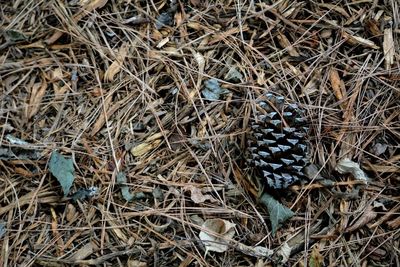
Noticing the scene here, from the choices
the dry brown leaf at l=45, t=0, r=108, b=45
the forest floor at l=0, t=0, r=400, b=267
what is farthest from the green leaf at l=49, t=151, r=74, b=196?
the dry brown leaf at l=45, t=0, r=108, b=45

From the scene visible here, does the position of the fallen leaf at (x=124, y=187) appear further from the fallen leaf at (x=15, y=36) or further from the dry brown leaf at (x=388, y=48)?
the dry brown leaf at (x=388, y=48)

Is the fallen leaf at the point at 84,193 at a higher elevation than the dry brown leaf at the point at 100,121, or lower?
lower

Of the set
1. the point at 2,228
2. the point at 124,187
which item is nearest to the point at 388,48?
the point at 124,187

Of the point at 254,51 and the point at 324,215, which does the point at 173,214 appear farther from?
the point at 254,51

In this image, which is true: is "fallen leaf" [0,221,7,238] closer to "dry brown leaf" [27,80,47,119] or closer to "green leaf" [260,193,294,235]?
"dry brown leaf" [27,80,47,119]

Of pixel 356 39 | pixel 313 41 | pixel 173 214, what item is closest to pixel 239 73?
pixel 313 41

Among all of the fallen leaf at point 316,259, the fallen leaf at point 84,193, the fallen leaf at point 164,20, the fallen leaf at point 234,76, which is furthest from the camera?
the fallen leaf at point 164,20

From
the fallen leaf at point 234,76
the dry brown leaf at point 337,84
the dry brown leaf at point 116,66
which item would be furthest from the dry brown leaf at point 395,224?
the dry brown leaf at point 116,66

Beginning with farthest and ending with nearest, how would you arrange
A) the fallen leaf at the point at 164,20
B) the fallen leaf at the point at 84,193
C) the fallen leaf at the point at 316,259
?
the fallen leaf at the point at 164,20, the fallen leaf at the point at 84,193, the fallen leaf at the point at 316,259
